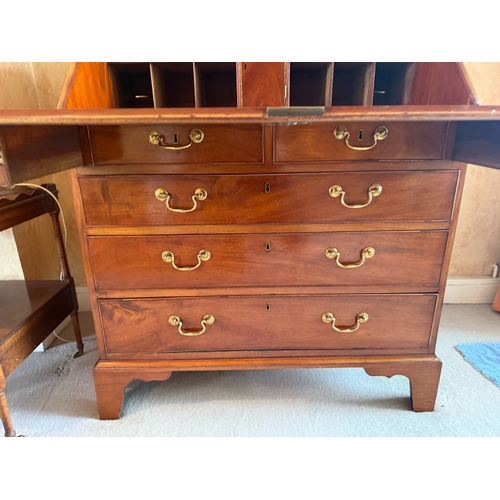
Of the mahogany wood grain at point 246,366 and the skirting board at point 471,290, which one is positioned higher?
the mahogany wood grain at point 246,366

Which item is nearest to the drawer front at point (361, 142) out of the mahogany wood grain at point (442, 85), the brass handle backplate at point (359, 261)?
the mahogany wood grain at point (442, 85)

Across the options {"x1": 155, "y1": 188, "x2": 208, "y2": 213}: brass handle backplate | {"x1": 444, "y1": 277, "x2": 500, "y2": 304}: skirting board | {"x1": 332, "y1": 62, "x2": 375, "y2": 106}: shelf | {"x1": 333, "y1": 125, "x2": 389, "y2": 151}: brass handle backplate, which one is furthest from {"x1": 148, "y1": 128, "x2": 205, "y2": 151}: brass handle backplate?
{"x1": 444, "y1": 277, "x2": 500, "y2": 304}: skirting board

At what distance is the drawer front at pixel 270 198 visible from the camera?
0.87 m

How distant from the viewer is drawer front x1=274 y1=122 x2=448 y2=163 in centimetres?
83

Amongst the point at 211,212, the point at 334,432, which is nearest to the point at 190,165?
the point at 211,212

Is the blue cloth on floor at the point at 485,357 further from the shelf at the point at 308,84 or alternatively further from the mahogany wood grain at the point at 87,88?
the mahogany wood grain at the point at 87,88

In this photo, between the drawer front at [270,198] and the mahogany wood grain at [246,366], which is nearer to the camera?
the drawer front at [270,198]

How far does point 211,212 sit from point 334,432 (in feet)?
2.52

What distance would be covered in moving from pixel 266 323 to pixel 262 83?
0.70 meters

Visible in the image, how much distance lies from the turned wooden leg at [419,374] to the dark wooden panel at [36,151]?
1.02 meters

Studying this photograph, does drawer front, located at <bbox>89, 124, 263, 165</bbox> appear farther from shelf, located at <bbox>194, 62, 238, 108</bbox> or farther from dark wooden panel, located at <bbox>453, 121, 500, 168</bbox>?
dark wooden panel, located at <bbox>453, 121, 500, 168</bbox>

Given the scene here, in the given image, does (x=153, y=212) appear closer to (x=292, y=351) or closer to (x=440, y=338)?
(x=292, y=351)

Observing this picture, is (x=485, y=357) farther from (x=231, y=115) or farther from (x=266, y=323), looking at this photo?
(x=231, y=115)

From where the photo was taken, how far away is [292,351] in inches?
40.9
